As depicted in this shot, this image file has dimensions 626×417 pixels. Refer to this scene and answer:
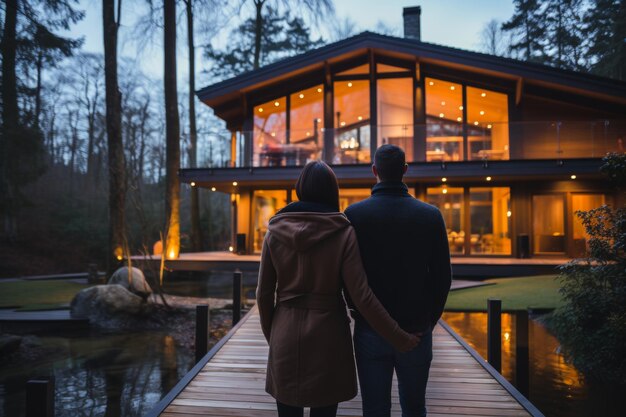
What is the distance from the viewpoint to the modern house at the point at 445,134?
12.4m

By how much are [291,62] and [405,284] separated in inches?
525

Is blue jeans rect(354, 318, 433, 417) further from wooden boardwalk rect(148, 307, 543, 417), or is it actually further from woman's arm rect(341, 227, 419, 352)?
wooden boardwalk rect(148, 307, 543, 417)

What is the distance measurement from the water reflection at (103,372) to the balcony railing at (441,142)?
7075mm

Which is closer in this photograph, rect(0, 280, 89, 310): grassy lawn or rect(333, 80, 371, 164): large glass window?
rect(0, 280, 89, 310): grassy lawn

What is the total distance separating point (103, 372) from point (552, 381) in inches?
236

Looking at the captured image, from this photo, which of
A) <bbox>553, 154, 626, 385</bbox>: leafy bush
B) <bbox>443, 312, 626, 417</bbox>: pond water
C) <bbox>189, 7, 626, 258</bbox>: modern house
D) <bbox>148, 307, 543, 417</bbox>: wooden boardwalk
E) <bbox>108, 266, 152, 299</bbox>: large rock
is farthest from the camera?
<bbox>189, 7, 626, 258</bbox>: modern house

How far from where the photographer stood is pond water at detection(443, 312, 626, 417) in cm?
470

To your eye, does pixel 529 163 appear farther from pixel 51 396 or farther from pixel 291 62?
pixel 51 396

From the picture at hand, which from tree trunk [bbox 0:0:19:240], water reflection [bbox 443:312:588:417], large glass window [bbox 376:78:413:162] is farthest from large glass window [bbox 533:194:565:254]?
tree trunk [bbox 0:0:19:240]

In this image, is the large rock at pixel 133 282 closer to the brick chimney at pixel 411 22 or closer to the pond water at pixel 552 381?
the pond water at pixel 552 381

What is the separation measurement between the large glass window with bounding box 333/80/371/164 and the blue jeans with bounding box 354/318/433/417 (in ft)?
37.3

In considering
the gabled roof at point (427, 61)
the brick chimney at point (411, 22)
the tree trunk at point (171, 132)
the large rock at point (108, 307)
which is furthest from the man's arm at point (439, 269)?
the brick chimney at point (411, 22)

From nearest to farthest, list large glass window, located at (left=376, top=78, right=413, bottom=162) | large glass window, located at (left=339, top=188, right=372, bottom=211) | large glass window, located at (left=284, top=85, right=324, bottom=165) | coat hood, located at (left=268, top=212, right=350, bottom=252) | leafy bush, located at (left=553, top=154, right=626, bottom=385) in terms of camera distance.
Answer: coat hood, located at (left=268, top=212, right=350, bottom=252), leafy bush, located at (left=553, top=154, right=626, bottom=385), large glass window, located at (left=376, top=78, right=413, bottom=162), large glass window, located at (left=339, top=188, right=372, bottom=211), large glass window, located at (left=284, top=85, right=324, bottom=165)

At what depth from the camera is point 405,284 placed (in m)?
1.85
